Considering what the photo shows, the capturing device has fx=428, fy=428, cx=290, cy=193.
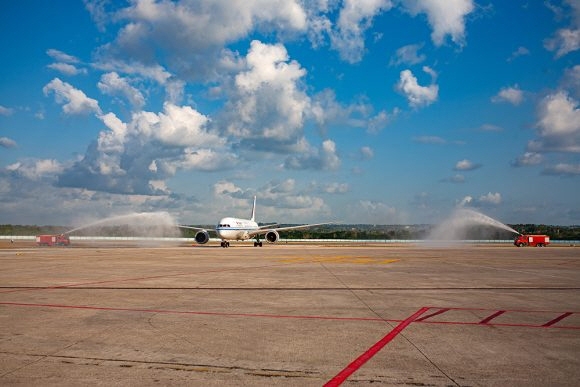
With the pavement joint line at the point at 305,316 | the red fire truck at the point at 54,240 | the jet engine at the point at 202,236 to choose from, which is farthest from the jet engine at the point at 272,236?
the pavement joint line at the point at 305,316

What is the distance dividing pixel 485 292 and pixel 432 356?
9.07 metres

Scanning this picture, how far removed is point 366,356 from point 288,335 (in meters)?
1.98

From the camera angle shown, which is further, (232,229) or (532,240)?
(532,240)

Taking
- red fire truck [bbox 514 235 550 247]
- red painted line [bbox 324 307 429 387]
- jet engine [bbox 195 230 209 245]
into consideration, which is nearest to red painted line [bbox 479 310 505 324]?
red painted line [bbox 324 307 429 387]

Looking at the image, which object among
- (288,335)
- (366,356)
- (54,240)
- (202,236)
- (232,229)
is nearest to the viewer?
(366,356)

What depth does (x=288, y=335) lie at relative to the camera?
28.3ft

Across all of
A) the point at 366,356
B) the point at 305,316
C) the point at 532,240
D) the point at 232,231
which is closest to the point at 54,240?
the point at 232,231

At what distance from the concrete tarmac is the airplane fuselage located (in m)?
37.6

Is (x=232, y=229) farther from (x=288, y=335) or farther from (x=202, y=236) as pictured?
(x=288, y=335)

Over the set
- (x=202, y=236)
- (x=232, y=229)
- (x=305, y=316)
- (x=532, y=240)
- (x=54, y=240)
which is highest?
(x=232, y=229)

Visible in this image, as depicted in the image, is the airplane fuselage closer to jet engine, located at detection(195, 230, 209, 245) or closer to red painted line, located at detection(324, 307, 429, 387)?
jet engine, located at detection(195, 230, 209, 245)

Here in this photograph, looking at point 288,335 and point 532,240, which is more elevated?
point 532,240

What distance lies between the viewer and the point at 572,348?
768cm

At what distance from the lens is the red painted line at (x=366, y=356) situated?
5.97m
